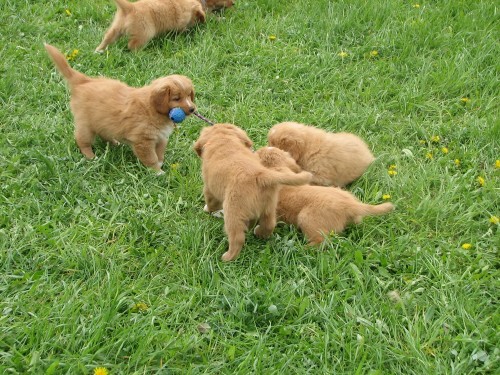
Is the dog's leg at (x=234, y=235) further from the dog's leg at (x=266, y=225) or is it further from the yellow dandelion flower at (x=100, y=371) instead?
the yellow dandelion flower at (x=100, y=371)

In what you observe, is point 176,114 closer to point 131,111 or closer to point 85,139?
point 131,111

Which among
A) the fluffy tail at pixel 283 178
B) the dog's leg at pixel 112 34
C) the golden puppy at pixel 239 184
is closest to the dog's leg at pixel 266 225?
the golden puppy at pixel 239 184

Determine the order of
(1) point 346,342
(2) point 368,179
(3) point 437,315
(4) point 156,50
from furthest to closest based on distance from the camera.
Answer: (4) point 156,50 < (2) point 368,179 < (3) point 437,315 < (1) point 346,342

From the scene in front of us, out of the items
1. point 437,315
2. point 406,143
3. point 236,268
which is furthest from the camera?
point 406,143

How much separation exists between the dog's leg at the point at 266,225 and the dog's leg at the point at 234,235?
18 cm

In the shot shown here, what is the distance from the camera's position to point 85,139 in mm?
4848

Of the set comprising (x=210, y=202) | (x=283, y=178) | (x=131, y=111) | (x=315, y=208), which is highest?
(x=283, y=178)

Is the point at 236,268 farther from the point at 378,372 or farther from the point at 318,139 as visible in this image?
the point at 318,139

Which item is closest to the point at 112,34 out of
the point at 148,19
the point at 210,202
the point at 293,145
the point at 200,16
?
the point at 148,19

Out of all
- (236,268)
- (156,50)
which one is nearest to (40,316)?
(236,268)

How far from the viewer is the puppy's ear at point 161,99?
15.1 feet

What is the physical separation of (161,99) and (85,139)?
832mm

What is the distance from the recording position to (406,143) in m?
5.14

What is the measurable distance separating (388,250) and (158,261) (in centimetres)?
166
